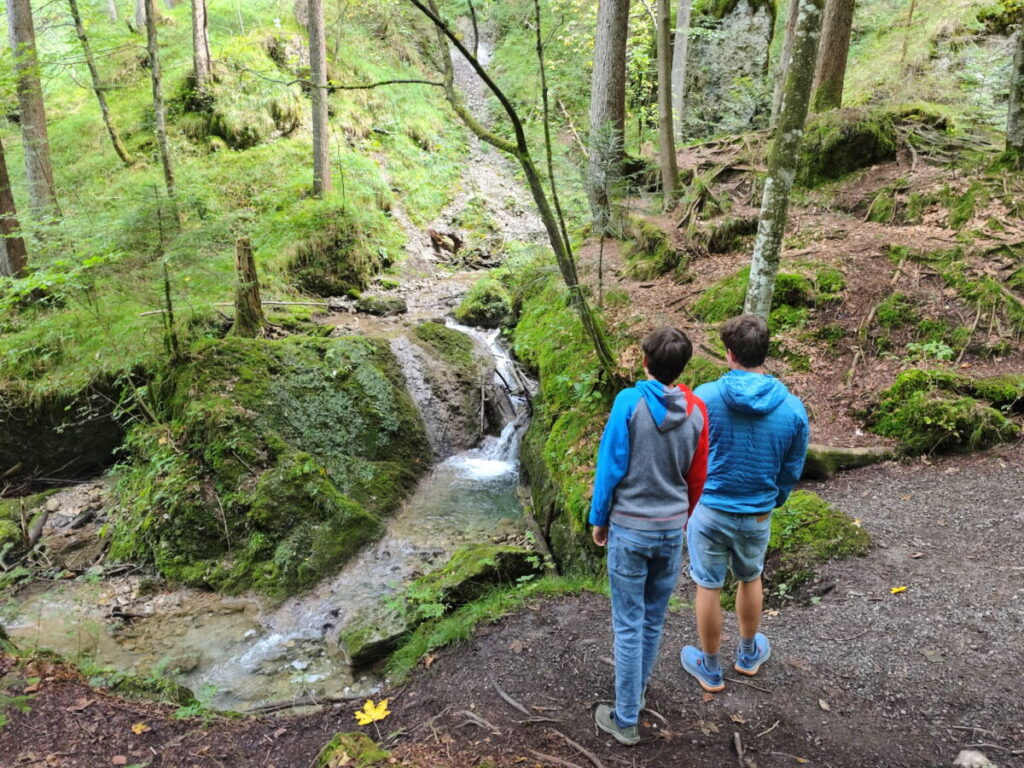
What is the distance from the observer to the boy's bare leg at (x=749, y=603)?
3.13m

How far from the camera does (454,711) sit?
3402mm

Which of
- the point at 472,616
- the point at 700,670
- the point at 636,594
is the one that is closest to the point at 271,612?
the point at 472,616

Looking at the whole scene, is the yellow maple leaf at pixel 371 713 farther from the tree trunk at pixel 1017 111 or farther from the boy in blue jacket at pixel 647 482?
the tree trunk at pixel 1017 111

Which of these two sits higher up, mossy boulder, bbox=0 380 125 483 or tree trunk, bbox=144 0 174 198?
tree trunk, bbox=144 0 174 198

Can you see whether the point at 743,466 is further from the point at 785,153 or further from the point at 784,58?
the point at 784,58

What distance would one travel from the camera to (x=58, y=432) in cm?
809

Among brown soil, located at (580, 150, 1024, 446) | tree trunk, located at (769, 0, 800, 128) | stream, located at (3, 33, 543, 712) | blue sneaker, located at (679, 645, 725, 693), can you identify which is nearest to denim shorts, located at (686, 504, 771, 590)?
blue sneaker, located at (679, 645, 725, 693)

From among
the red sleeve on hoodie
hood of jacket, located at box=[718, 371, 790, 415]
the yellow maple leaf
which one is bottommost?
the yellow maple leaf

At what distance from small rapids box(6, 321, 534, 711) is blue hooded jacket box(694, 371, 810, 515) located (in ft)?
11.7

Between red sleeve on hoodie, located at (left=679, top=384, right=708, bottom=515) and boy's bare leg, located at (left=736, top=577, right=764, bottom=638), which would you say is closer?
red sleeve on hoodie, located at (left=679, top=384, right=708, bottom=515)

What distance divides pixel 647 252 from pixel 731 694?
8.05 meters

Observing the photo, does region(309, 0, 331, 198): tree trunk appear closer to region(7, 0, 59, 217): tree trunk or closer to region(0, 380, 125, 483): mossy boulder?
region(7, 0, 59, 217): tree trunk

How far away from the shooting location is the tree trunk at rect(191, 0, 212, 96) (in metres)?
14.7

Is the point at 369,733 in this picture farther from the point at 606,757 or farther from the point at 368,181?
the point at 368,181
